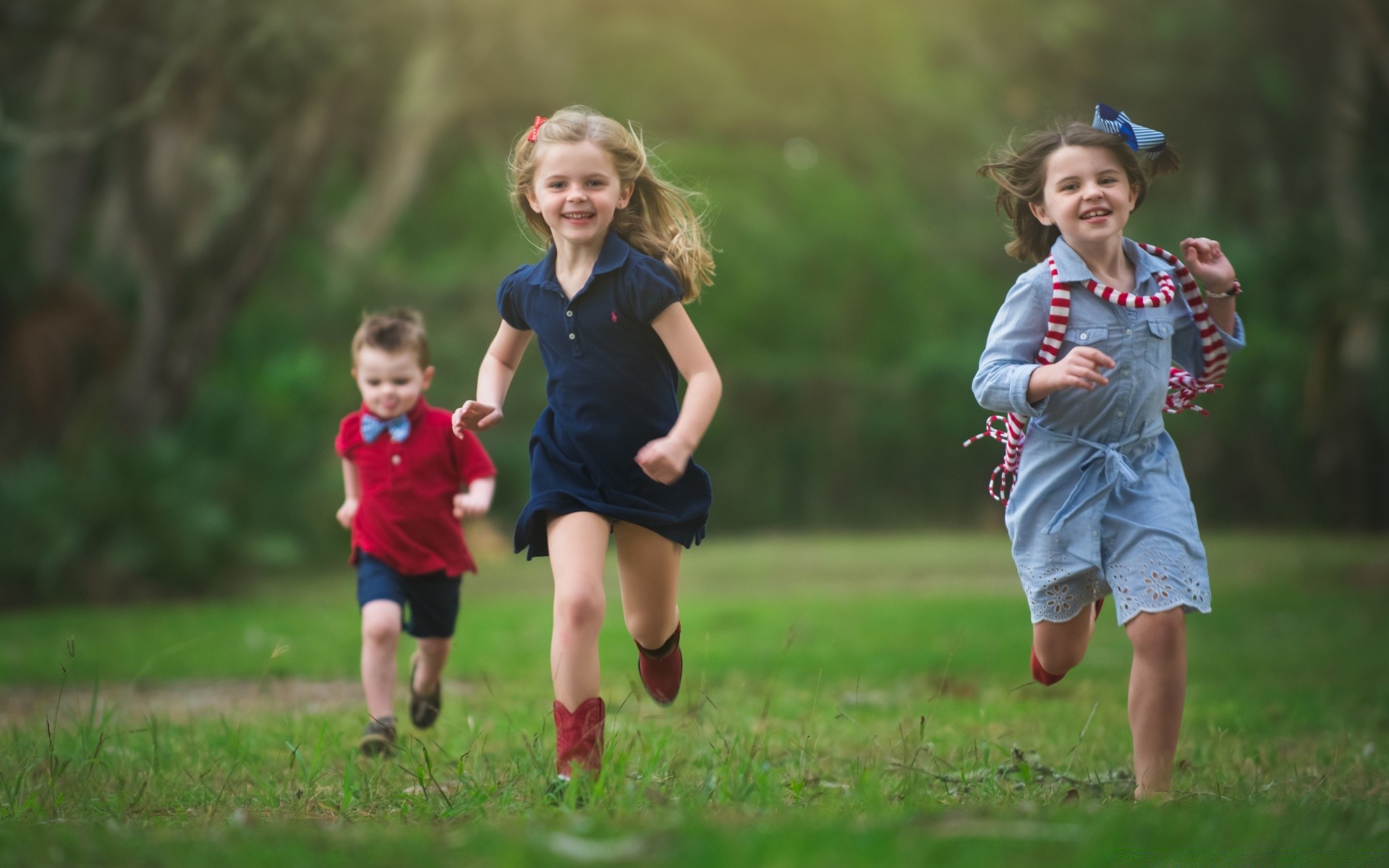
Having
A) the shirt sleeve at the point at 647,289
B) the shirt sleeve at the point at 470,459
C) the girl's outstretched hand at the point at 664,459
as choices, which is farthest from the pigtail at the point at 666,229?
the shirt sleeve at the point at 470,459

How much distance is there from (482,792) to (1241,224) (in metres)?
18.9

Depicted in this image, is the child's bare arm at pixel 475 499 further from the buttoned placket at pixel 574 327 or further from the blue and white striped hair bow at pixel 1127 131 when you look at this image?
the blue and white striped hair bow at pixel 1127 131

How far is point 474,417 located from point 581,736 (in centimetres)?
96

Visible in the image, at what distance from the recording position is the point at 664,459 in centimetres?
387

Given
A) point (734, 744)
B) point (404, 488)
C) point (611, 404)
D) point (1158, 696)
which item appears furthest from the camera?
point (404, 488)

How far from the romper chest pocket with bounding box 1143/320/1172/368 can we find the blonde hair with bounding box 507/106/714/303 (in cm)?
129

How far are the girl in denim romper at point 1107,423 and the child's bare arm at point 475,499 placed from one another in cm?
187

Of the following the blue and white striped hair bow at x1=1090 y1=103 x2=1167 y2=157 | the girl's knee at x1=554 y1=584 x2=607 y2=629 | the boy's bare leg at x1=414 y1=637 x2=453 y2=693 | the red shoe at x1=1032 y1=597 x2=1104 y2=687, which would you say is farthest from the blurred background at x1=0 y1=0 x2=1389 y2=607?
the girl's knee at x1=554 y1=584 x2=607 y2=629

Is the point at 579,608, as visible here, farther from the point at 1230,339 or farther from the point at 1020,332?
the point at 1230,339

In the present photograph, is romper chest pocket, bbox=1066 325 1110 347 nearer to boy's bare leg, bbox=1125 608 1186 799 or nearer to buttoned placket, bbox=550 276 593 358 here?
boy's bare leg, bbox=1125 608 1186 799

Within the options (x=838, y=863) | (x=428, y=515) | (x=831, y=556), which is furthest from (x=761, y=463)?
(x=838, y=863)

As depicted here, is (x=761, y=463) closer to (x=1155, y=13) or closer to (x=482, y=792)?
(x=1155, y=13)

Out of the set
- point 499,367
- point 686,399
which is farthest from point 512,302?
point 686,399

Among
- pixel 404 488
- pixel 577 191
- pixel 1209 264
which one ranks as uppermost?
pixel 577 191
